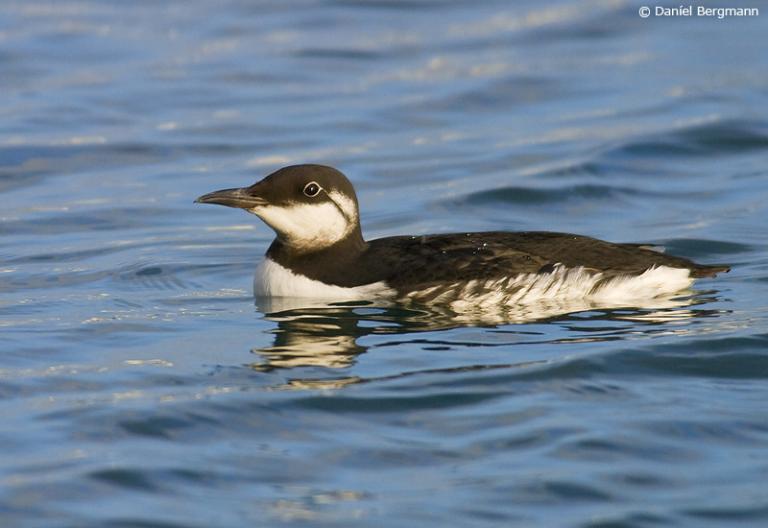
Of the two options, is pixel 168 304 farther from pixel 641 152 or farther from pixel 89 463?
pixel 641 152

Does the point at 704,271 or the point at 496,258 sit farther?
the point at 704,271

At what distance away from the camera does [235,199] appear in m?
11.2

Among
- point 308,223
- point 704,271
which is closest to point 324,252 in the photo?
point 308,223

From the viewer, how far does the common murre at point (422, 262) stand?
11.1m

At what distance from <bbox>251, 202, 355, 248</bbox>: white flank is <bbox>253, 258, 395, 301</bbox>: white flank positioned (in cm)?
24

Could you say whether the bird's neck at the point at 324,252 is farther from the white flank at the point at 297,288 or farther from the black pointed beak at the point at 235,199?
the black pointed beak at the point at 235,199

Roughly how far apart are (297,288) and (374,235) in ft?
9.82

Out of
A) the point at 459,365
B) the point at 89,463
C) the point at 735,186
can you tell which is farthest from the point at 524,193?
the point at 89,463

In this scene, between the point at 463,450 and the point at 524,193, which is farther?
the point at 524,193

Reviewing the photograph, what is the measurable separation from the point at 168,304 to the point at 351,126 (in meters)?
7.06

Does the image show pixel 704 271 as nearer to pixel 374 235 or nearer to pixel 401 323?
pixel 401 323

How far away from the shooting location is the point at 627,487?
762 cm

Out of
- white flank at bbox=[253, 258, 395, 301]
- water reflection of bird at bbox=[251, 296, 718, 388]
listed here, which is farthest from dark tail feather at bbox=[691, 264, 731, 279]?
white flank at bbox=[253, 258, 395, 301]

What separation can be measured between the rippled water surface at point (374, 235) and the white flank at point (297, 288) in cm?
11
